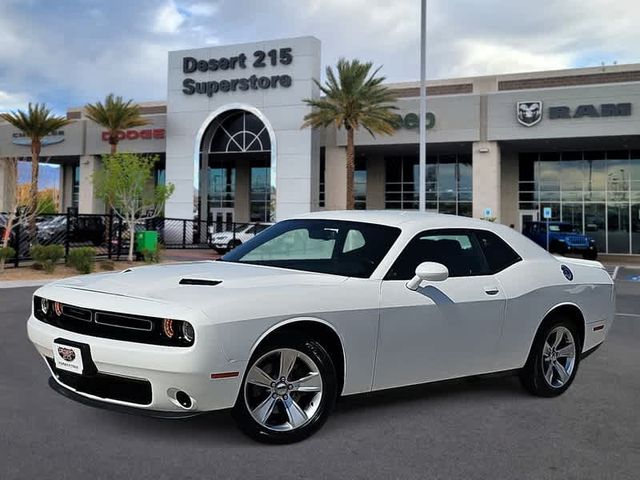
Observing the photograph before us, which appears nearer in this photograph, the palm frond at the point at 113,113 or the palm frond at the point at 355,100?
the palm frond at the point at 355,100

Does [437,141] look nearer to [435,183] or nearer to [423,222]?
[435,183]

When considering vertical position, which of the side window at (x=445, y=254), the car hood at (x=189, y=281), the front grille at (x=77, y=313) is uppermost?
the side window at (x=445, y=254)

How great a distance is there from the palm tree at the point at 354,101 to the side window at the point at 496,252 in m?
27.1

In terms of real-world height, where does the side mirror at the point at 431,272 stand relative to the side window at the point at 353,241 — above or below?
below

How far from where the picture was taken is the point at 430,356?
4.60 metres

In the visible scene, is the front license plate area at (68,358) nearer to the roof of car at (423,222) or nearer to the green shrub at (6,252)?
the roof of car at (423,222)

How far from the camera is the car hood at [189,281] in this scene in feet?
12.7

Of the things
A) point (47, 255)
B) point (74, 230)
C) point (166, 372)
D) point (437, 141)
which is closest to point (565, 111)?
point (437, 141)

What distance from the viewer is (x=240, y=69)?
3753 centimetres

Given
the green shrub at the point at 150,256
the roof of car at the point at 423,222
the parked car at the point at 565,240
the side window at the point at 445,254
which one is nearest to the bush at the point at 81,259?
the green shrub at the point at 150,256

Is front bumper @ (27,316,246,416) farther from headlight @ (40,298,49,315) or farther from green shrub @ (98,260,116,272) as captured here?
green shrub @ (98,260,116,272)

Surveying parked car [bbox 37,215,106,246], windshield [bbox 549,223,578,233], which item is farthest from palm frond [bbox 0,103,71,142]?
windshield [bbox 549,223,578,233]

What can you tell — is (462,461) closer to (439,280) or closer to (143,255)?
(439,280)

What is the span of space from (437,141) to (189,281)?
106 feet
